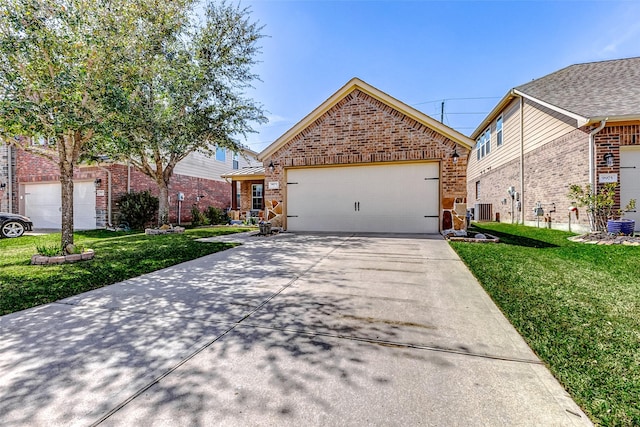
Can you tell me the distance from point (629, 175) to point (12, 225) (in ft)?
67.0

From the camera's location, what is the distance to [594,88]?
9570mm

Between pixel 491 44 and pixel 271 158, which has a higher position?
pixel 491 44

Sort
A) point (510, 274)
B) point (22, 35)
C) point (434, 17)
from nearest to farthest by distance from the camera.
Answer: point (510, 274) < point (22, 35) < point (434, 17)

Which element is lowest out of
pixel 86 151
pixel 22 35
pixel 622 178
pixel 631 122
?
pixel 622 178

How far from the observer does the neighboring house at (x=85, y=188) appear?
12688 millimetres

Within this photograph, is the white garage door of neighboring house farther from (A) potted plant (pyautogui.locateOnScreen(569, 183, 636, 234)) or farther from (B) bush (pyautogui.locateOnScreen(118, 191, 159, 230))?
(B) bush (pyautogui.locateOnScreen(118, 191, 159, 230))

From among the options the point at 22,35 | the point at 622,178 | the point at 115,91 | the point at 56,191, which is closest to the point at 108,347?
the point at 115,91

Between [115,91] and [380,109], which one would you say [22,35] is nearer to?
[115,91]

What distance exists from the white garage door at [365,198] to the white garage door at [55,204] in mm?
10115

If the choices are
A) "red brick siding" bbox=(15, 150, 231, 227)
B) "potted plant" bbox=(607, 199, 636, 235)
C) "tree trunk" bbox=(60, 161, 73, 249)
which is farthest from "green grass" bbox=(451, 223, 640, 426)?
"red brick siding" bbox=(15, 150, 231, 227)

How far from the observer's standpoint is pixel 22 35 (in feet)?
16.7

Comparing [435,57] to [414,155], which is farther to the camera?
[435,57]

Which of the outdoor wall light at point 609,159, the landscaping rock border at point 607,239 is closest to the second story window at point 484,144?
the outdoor wall light at point 609,159

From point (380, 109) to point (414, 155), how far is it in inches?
76.4
